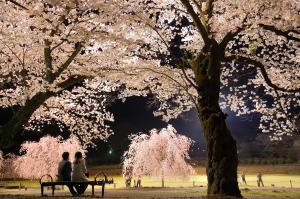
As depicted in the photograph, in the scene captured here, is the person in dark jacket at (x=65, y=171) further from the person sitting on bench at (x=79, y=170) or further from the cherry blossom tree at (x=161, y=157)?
the cherry blossom tree at (x=161, y=157)

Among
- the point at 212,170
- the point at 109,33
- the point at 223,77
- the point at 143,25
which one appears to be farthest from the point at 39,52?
the point at 223,77

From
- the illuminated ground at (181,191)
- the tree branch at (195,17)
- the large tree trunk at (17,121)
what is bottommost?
the illuminated ground at (181,191)

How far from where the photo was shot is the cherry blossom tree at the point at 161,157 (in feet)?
131

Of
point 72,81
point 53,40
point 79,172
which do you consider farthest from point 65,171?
point 53,40

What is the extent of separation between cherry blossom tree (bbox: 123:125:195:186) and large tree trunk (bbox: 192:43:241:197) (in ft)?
91.2

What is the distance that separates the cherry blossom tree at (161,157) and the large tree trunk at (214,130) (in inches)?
1094

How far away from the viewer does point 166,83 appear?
14.5 m

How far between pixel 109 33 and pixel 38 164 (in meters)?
33.6

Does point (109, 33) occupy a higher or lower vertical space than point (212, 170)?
higher

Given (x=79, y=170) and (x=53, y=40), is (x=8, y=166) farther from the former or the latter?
(x=53, y=40)

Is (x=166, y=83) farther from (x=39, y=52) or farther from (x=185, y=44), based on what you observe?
(x=39, y=52)

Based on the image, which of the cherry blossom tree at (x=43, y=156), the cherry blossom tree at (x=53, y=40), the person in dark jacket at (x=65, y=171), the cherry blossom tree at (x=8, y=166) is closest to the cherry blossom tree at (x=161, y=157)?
the cherry blossom tree at (x=43, y=156)

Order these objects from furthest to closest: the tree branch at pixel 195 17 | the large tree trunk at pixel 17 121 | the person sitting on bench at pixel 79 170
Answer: the person sitting on bench at pixel 79 170, the tree branch at pixel 195 17, the large tree trunk at pixel 17 121

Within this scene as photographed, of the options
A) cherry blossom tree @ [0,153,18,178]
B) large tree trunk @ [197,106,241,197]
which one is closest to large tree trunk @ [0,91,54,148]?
large tree trunk @ [197,106,241,197]
